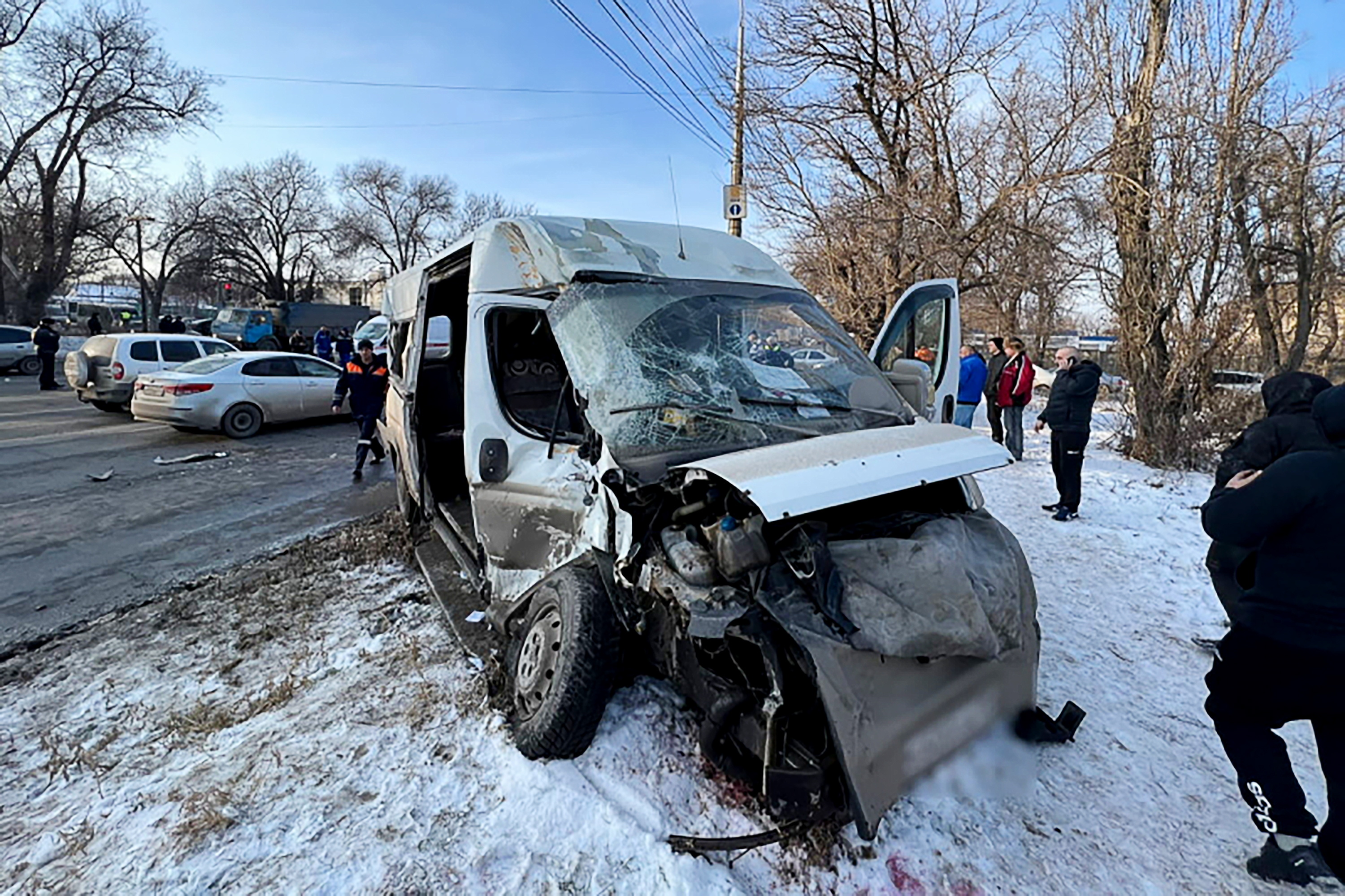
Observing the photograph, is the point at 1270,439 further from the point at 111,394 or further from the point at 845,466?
the point at 111,394

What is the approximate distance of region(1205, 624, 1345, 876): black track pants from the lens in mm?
2146

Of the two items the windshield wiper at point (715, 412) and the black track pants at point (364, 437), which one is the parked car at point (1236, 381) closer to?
the windshield wiper at point (715, 412)

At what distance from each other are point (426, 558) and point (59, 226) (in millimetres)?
39508

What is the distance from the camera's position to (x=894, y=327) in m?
4.53

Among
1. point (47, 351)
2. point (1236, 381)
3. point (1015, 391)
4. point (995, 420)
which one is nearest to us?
point (1015, 391)

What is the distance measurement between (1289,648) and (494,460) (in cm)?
332

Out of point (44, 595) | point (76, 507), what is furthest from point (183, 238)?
point (44, 595)

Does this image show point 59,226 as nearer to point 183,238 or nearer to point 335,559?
point 183,238

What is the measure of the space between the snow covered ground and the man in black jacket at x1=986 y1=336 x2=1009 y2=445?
6262 mm

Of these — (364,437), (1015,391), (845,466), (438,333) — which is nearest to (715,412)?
(845,466)

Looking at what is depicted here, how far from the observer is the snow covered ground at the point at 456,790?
7.41ft

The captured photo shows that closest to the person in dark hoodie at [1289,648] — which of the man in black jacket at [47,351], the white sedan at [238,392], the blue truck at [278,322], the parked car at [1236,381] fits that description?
the parked car at [1236,381]

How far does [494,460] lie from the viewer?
3.46m

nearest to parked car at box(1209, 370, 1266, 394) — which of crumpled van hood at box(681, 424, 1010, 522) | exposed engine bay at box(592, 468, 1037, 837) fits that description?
crumpled van hood at box(681, 424, 1010, 522)
